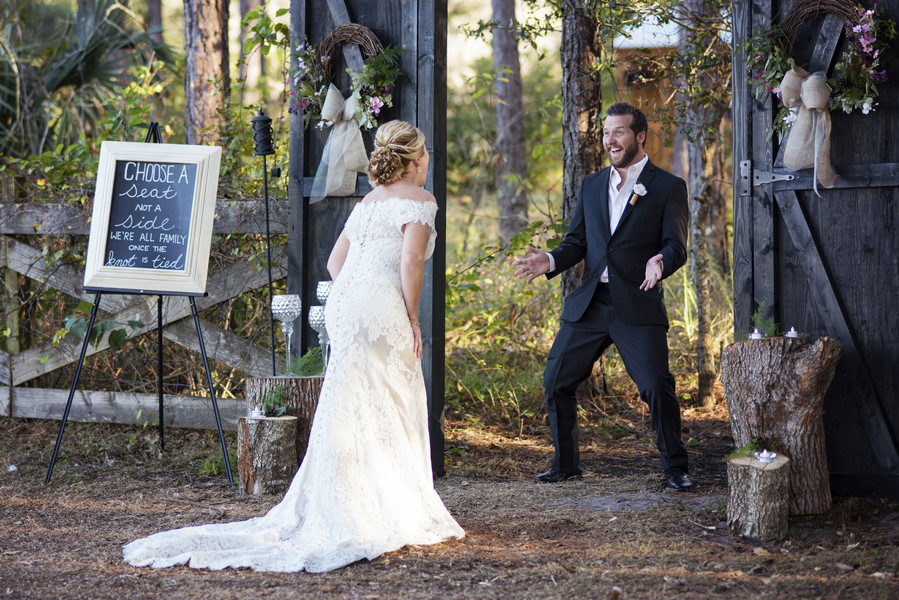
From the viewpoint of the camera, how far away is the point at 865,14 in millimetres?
4004

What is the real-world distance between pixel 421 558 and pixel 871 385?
92.3 inches

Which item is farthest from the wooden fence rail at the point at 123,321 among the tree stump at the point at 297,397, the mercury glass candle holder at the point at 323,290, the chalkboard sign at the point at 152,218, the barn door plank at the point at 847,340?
the barn door plank at the point at 847,340

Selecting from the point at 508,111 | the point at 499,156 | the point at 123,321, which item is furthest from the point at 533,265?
the point at 508,111

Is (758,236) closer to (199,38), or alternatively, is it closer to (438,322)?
(438,322)

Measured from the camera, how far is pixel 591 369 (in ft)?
16.0

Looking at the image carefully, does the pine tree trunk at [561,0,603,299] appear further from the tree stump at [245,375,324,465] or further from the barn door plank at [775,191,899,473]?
the tree stump at [245,375,324,465]

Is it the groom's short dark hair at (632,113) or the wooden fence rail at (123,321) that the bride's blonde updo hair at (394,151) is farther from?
the wooden fence rail at (123,321)

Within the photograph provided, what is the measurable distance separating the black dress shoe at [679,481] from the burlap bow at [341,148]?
246 cm

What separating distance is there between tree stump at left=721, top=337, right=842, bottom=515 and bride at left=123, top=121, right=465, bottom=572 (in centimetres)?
144

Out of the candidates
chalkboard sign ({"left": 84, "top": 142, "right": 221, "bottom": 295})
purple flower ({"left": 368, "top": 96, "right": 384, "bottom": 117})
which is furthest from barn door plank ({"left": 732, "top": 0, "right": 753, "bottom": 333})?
chalkboard sign ({"left": 84, "top": 142, "right": 221, "bottom": 295})

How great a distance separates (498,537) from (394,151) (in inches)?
69.8

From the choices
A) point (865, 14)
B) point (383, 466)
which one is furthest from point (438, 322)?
point (865, 14)

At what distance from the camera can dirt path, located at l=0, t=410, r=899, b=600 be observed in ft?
10.5

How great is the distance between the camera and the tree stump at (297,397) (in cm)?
488
